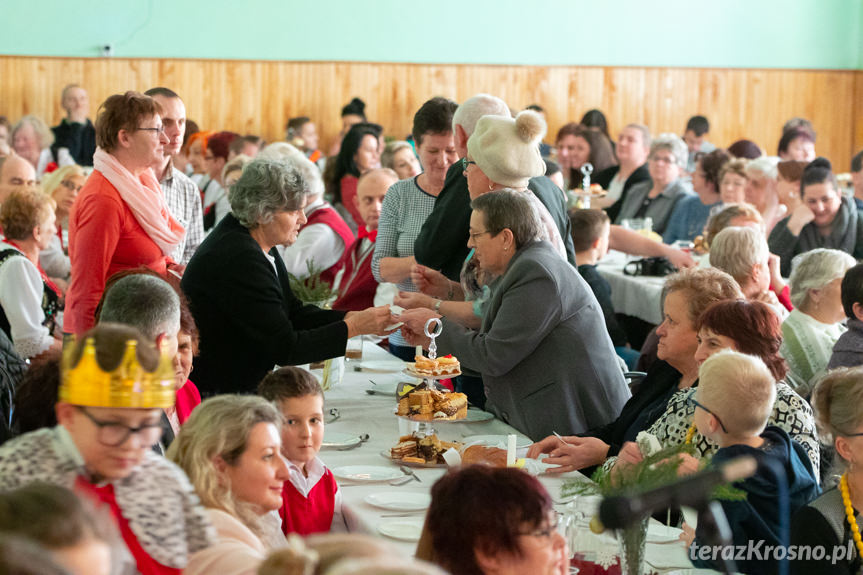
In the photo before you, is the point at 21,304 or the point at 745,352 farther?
the point at 21,304

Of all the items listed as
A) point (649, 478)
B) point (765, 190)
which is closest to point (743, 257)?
point (649, 478)

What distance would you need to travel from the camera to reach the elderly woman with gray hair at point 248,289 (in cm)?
354

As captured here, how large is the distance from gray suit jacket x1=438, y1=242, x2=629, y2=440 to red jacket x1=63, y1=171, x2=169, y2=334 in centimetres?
123

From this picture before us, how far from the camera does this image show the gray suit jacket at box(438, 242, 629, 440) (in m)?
3.44

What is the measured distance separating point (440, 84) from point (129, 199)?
1066cm

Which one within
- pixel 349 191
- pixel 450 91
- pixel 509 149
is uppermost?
pixel 450 91

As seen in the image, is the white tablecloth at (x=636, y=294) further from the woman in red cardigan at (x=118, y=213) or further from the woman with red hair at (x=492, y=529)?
the woman with red hair at (x=492, y=529)

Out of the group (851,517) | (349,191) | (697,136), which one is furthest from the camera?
(697,136)

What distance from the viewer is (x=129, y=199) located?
3.74 meters

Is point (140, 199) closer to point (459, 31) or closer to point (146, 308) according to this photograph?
point (146, 308)

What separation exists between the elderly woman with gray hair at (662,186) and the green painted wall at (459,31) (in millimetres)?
5607

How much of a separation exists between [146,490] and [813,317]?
11.3 ft

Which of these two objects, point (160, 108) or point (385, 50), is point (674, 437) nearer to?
point (160, 108)

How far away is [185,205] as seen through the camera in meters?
5.17
